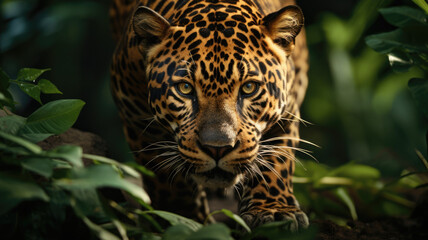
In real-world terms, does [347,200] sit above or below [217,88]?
below

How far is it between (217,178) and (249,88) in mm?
620

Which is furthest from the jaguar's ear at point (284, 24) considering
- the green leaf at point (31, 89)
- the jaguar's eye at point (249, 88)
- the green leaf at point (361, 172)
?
the green leaf at point (361, 172)

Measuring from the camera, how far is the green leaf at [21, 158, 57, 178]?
7.95ft

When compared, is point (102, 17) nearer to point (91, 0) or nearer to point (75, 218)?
point (91, 0)

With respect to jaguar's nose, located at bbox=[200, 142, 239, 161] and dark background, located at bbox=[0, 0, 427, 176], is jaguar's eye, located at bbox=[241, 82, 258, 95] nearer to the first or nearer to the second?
jaguar's nose, located at bbox=[200, 142, 239, 161]

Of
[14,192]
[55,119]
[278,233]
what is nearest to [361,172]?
[278,233]

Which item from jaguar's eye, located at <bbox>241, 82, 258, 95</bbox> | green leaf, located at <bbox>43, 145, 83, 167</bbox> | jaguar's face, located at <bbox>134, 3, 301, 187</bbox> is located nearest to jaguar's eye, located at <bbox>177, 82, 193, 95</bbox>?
jaguar's face, located at <bbox>134, 3, 301, 187</bbox>

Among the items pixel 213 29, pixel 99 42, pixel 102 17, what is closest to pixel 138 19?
pixel 213 29

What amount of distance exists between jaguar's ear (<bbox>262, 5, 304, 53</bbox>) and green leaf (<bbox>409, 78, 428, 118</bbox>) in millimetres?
868

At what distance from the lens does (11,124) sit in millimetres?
2918

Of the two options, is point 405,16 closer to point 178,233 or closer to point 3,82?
point 178,233

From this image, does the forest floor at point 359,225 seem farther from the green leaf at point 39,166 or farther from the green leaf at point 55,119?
the green leaf at point 39,166

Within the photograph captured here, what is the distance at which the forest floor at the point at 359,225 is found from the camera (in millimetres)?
3447

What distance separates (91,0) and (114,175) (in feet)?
31.6
